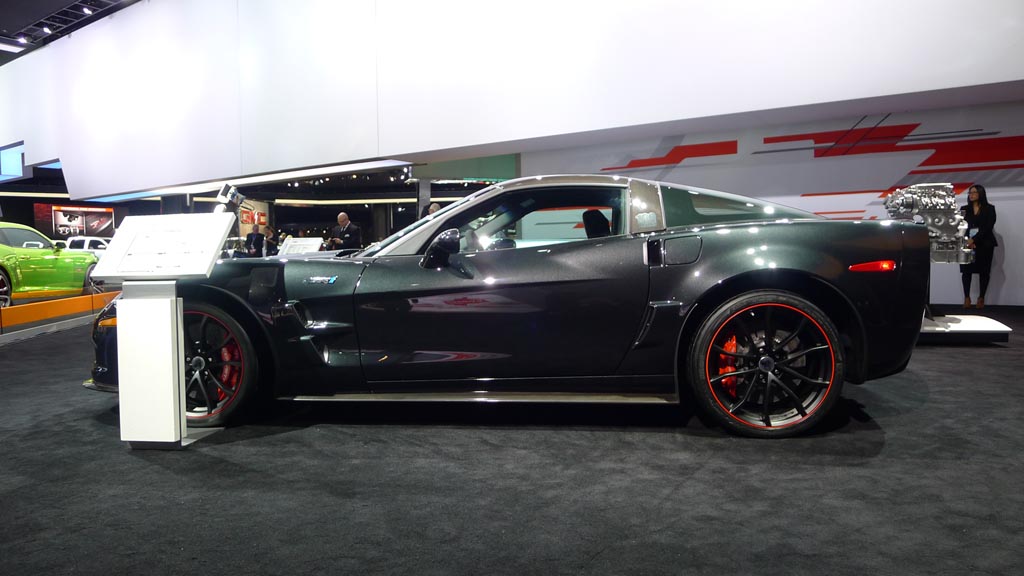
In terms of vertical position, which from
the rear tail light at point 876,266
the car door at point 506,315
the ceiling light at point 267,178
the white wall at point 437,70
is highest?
the white wall at point 437,70

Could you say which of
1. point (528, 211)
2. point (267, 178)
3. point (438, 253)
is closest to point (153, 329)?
point (438, 253)

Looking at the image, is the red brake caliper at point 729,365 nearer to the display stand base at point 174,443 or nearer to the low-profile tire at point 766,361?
the low-profile tire at point 766,361

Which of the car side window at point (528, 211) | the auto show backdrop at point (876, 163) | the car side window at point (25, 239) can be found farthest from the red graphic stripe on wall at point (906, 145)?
the car side window at point (25, 239)

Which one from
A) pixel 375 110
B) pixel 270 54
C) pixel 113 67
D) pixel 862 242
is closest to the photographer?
pixel 862 242

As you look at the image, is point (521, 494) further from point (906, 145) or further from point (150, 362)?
point (906, 145)

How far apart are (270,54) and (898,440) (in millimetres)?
11857

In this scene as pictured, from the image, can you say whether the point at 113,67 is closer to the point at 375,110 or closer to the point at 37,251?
the point at 37,251

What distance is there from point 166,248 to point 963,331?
5606 mm

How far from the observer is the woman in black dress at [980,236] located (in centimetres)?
674

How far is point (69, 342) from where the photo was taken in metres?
6.12

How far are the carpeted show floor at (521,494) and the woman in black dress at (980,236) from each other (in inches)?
172

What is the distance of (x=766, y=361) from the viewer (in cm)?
267

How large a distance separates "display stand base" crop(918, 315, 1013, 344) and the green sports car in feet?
36.2

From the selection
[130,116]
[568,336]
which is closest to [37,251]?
[130,116]
